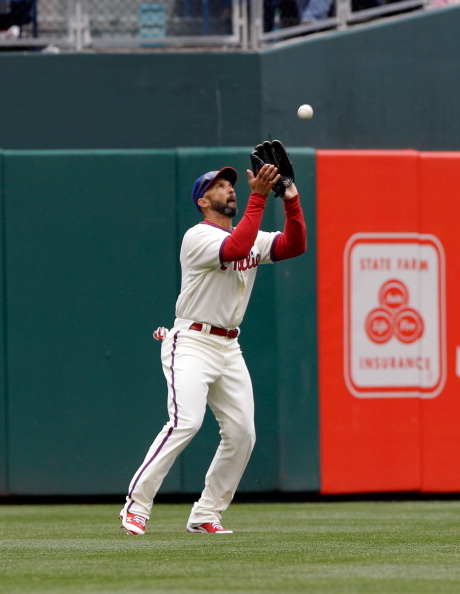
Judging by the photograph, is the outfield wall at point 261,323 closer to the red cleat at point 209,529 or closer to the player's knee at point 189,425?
the red cleat at point 209,529

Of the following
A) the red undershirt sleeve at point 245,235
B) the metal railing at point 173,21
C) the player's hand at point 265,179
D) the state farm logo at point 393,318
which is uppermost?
the metal railing at point 173,21

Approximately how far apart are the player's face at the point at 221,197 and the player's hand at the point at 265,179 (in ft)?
1.06

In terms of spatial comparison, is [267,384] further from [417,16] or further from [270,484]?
[417,16]

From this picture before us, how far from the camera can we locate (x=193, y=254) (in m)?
5.81

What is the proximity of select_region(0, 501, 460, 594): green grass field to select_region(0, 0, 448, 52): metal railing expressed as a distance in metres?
3.81

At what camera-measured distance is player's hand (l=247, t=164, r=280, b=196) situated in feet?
18.4

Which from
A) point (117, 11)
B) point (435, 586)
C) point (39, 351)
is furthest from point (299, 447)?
point (435, 586)

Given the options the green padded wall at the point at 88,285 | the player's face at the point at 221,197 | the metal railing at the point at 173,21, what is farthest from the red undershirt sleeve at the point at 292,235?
the metal railing at the point at 173,21

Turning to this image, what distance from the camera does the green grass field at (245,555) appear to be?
389 cm

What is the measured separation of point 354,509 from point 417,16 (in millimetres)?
3706

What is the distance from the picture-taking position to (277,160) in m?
5.88

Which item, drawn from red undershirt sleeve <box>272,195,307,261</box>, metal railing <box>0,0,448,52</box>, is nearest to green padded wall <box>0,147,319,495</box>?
metal railing <box>0,0,448,52</box>

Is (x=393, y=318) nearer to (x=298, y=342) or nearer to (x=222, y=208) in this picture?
(x=298, y=342)

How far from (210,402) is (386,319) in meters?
2.75
